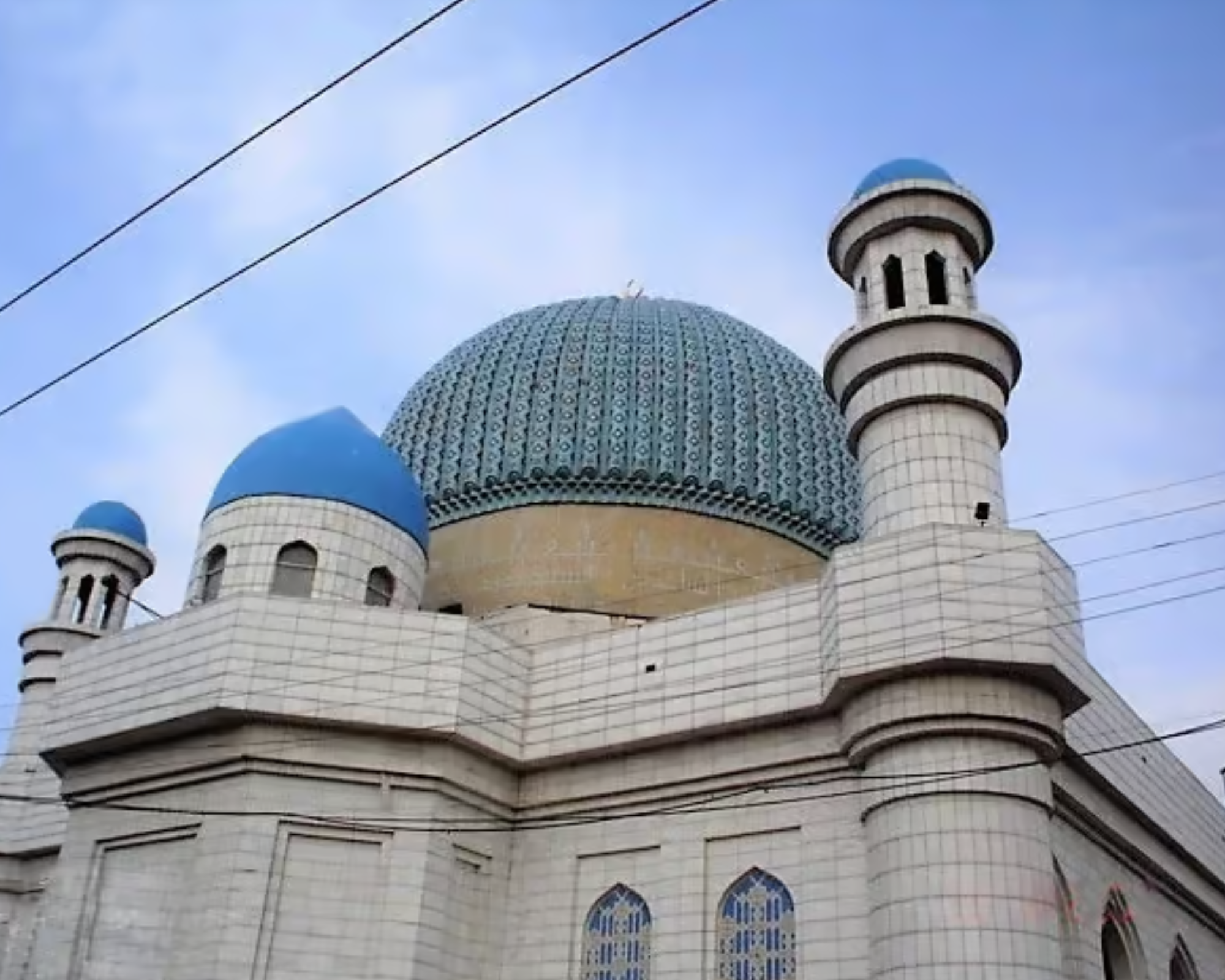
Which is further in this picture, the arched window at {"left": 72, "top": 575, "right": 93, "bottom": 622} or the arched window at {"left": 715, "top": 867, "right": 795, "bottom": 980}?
the arched window at {"left": 72, "top": 575, "right": 93, "bottom": 622}

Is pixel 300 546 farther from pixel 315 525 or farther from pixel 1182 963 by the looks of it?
pixel 1182 963

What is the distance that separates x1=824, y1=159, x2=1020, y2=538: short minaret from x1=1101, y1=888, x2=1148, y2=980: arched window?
13.7 ft

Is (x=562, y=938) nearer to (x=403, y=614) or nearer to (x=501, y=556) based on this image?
(x=403, y=614)

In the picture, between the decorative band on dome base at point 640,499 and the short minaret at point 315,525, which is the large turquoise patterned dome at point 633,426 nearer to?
the decorative band on dome base at point 640,499

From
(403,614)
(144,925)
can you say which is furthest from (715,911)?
(144,925)

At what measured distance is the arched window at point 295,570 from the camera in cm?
1536

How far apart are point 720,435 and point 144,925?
383 inches

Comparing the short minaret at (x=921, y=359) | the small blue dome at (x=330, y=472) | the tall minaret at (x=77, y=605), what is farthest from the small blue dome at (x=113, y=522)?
the short minaret at (x=921, y=359)

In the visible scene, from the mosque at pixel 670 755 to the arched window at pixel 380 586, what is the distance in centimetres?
4

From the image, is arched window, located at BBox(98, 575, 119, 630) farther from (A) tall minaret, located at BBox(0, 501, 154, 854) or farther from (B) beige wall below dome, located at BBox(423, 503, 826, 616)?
(B) beige wall below dome, located at BBox(423, 503, 826, 616)

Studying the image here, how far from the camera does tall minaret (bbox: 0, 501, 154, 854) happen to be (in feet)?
66.3

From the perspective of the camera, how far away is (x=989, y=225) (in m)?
14.7

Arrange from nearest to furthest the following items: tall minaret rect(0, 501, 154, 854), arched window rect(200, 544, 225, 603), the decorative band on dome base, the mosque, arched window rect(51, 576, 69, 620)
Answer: the mosque
arched window rect(200, 544, 225, 603)
the decorative band on dome base
tall minaret rect(0, 501, 154, 854)
arched window rect(51, 576, 69, 620)

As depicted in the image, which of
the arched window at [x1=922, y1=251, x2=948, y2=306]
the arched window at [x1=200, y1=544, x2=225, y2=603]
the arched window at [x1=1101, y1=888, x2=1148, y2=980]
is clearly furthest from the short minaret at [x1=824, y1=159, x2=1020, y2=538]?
the arched window at [x1=200, y1=544, x2=225, y2=603]
